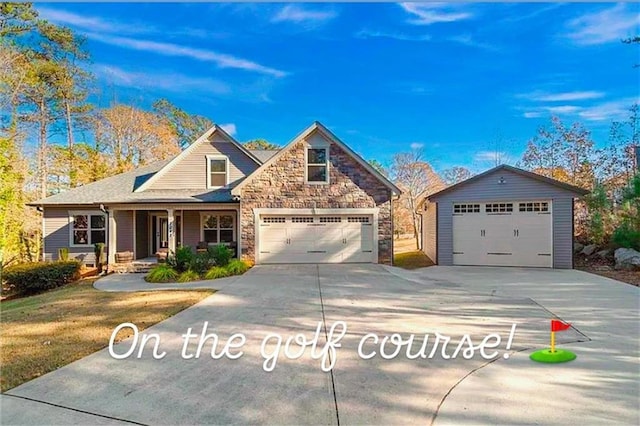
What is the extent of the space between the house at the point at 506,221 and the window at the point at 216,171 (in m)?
8.97

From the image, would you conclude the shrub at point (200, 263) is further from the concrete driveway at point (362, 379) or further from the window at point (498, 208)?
the window at point (498, 208)

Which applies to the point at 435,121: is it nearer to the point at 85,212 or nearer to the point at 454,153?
the point at 454,153

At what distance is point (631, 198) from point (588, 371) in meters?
12.4

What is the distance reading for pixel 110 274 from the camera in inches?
536

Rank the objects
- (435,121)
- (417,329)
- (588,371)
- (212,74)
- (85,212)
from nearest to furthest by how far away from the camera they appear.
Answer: (588,371) < (417,329) < (85,212) < (212,74) < (435,121)

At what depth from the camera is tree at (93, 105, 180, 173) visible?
84.5 ft

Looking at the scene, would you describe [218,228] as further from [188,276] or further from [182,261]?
[188,276]

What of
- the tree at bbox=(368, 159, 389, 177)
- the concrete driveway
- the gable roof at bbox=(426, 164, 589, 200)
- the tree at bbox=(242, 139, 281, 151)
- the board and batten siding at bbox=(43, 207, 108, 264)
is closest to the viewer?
the concrete driveway

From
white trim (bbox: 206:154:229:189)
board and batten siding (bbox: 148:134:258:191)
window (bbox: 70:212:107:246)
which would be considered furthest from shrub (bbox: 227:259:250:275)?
window (bbox: 70:212:107:246)

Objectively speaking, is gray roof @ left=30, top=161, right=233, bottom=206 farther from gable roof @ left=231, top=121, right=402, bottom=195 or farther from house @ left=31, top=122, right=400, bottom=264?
gable roof @ left=231, top=121, right=402, bottom=195

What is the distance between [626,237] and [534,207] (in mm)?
3451

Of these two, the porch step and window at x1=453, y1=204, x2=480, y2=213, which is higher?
window at x1=453, y1=204, x2=480, y2=213

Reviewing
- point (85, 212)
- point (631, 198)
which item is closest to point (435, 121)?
point (631, 198)

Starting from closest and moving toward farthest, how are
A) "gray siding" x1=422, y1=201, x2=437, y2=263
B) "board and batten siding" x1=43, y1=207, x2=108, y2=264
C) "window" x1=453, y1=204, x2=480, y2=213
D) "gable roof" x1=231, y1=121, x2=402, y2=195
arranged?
"window" x1=453, y1=204, x2=480, y2=213 → "gable roof" x1=231, y1=121, x2=402, y2=195 → "gray siding" x1=422, y1=201, x2=437, y2=263 → "board and batten siding" x1=43, y1=207, x2=108, y2=264
